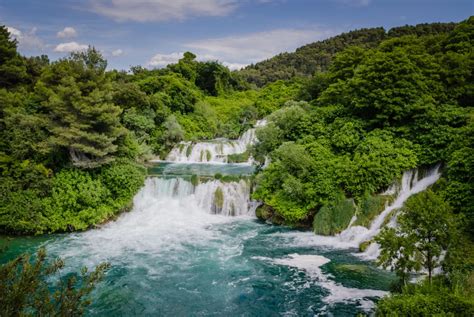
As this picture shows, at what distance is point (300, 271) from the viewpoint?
13836mm

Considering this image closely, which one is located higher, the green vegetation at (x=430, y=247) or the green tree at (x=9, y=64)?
the green tree at (x=9, y=64)

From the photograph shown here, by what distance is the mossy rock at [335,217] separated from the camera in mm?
17281

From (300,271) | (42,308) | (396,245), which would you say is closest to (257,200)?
(300,271)

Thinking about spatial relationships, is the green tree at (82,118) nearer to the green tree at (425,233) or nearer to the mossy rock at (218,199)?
the mossy rock at (218,199)

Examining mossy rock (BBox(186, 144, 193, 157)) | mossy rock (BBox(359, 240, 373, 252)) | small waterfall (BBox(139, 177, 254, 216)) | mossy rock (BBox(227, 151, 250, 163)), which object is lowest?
mossy rock (BBox(359, 240, 373, 252))

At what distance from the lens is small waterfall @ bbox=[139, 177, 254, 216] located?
71.4 feet

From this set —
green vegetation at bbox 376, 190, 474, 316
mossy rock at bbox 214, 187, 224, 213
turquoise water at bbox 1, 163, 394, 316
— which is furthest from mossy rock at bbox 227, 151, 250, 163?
green vegetation at bbox 376, 190, 474, 316

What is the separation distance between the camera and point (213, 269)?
14258 mm

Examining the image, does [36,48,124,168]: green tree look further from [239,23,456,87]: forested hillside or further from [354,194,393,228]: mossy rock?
[239,23,456,87]: forested hillside

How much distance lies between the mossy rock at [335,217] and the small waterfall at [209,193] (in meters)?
5.28

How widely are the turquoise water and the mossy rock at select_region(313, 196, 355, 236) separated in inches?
34.4

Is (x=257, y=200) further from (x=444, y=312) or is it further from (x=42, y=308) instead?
(x=42, y=308)

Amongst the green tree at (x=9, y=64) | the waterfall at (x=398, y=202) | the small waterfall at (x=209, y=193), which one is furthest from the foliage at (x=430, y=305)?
the green tree at (x=9, y=64)

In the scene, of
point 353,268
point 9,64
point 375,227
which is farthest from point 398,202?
point 9,64
